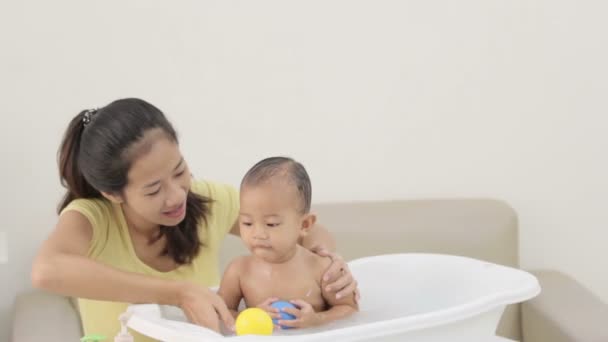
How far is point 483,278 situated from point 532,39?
3.83 feet

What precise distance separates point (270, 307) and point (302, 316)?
0.18ft

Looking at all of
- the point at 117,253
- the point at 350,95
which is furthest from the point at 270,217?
the point at 350,95

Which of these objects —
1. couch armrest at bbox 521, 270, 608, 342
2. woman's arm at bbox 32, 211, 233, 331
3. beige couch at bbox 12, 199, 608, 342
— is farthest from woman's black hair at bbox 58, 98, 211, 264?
couch armrest at bbox 521, 270, 608, 342

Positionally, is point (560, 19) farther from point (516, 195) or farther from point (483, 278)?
point (483, 278)

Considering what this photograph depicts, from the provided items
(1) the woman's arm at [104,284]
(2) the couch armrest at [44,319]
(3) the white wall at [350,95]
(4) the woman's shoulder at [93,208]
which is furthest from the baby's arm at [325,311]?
(3) the white wall at [350,95]

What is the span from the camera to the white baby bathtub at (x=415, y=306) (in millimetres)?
1187

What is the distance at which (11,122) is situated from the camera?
7.27ft

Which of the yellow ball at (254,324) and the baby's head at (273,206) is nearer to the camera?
the yellow ball at (254,324)

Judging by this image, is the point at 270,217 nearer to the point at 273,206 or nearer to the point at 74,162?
the point at 273,206

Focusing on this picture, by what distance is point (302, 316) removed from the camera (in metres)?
1.43

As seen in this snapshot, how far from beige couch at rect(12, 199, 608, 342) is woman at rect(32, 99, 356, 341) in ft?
1.44

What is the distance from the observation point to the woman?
146cm

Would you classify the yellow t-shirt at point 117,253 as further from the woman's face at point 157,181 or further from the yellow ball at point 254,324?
the yellow ball at point 254,324

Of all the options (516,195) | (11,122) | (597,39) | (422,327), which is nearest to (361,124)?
(516,195)
